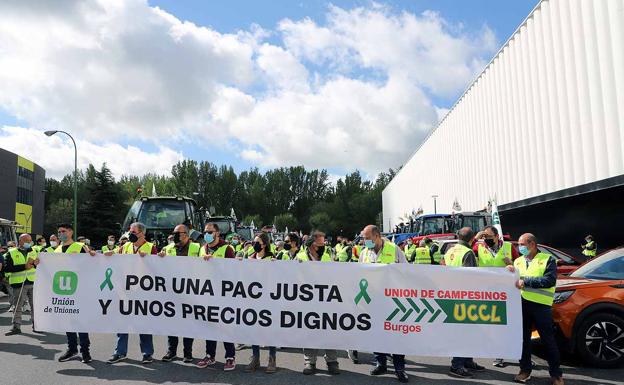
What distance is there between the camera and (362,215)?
10056 cm

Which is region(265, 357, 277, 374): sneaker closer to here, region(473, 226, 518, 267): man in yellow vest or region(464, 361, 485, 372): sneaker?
region(464, 361, 485, 372): sneaker

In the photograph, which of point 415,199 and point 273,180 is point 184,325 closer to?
point 415,199

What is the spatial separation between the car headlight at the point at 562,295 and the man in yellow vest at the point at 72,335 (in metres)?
6.40

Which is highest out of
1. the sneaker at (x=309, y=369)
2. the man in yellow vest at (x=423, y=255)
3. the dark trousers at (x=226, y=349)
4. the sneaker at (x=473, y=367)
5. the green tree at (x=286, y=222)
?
the green tree at (x=286, y=222)

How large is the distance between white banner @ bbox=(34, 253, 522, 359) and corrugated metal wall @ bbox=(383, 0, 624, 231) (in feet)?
45.7

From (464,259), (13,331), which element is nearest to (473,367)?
(464,259)

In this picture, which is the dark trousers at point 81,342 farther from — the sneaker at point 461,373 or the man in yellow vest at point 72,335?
the sneaker at point 461,373

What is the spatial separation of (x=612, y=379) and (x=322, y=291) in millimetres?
3667

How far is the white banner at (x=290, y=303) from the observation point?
21.7 feet

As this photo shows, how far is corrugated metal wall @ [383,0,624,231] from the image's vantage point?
18.3m

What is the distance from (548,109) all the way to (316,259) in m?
18.8

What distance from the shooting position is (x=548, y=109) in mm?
22766

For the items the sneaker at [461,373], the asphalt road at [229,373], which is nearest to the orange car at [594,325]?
the asphalt road at [229,373]

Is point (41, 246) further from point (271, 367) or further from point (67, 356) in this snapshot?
point (271, 367)
